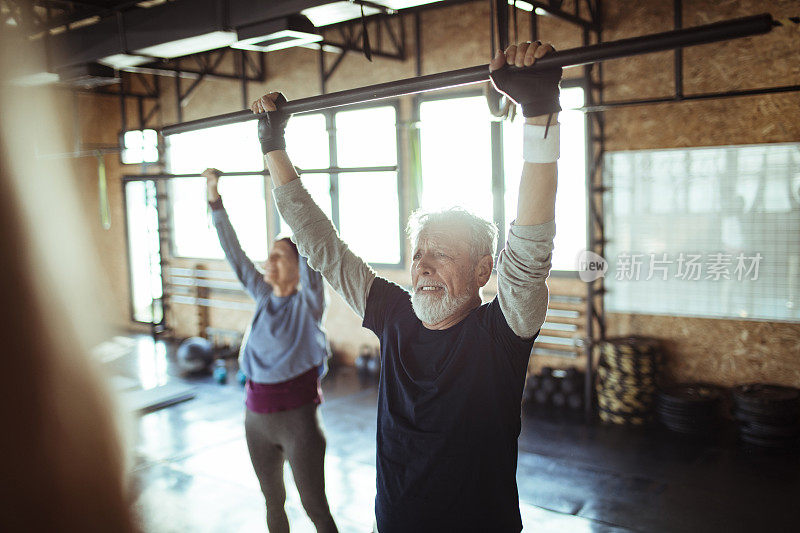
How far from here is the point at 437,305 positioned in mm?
1376

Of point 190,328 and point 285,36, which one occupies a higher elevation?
point 285,36

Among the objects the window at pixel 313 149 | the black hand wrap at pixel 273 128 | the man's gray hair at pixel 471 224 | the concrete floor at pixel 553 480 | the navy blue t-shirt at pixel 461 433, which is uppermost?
the window at pixel 313 149

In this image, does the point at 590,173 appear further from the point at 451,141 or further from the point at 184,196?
the point at 184,196

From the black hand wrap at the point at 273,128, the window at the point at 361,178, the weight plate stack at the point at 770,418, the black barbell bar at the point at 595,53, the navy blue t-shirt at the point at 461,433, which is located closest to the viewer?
the black barbell bar at the point at 595,53

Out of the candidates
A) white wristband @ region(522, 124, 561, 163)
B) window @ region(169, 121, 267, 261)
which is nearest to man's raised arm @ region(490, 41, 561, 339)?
white wristband @ region(522, 124, 561, 163)

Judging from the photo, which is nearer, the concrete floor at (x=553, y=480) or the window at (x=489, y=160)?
the concrete floor at (x=553, y=480)

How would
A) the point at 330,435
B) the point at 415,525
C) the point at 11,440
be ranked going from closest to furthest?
the point at 11,440 < the point at 415,525 < the point at 330,435

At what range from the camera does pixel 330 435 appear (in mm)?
4602

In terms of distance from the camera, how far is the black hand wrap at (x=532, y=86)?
1104mm

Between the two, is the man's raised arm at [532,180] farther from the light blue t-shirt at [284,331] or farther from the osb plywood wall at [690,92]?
the osb plywood wall at [690,92]

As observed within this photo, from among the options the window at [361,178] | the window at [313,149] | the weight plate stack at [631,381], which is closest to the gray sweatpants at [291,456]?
the weight plate stack at [631,381]

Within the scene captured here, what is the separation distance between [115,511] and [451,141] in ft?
17.6

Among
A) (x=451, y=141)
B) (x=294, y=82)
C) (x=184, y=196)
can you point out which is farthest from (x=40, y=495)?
(x=184, y=196)

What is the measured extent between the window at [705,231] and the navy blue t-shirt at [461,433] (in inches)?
147
